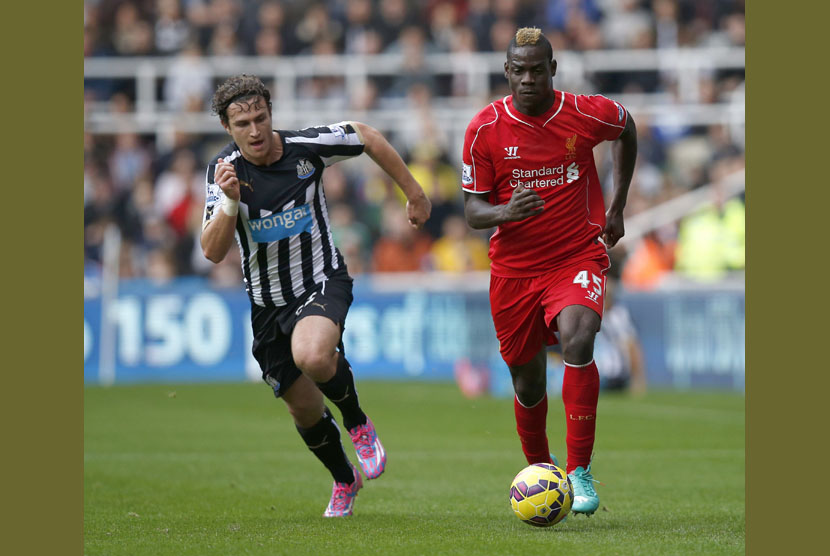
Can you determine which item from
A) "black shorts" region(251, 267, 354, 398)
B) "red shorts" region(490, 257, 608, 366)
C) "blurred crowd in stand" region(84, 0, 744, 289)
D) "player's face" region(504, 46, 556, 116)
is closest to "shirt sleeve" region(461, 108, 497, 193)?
"player's face" region(504, 46, 556, 116)

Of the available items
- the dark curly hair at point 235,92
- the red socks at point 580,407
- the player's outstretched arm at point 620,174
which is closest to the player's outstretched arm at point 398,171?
the dark curly hair at point 235,92

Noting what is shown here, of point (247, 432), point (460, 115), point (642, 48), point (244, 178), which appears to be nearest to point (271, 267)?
point (244, 178)

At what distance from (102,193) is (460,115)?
6.34 meters

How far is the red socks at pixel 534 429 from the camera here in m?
7.86

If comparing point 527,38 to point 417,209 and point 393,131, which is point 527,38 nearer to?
point 417,209

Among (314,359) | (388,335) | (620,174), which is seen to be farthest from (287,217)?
(388,335)

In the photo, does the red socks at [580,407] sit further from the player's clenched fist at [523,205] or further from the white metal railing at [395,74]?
the white metal railing at [395,74]

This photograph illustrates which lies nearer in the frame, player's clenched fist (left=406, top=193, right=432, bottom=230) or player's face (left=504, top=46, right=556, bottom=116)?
player's face (left=504, top=46, right=556, bottom=116)

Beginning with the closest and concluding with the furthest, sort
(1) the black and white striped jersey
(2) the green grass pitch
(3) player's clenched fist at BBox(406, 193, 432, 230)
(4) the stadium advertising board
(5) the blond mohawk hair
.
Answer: (2) the green grass pitch, (5) the blond mohawk hair, (1) the black and white striped jersey, (3) player's clenched fist at BBox(406, 193, 432, 230), (4) the stadium advertising board

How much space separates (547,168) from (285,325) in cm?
186

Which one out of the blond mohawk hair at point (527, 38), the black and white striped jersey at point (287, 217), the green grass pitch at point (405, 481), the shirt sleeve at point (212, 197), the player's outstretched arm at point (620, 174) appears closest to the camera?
the green grass pitch at point (405, 481)

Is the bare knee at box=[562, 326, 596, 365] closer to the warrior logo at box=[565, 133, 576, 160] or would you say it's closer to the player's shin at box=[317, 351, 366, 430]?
the warrior logo at box=[565, 133, 576, 160]

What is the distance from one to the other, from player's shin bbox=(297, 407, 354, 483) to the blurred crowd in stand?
10.2 m

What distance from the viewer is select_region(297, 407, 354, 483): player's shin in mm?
7988
